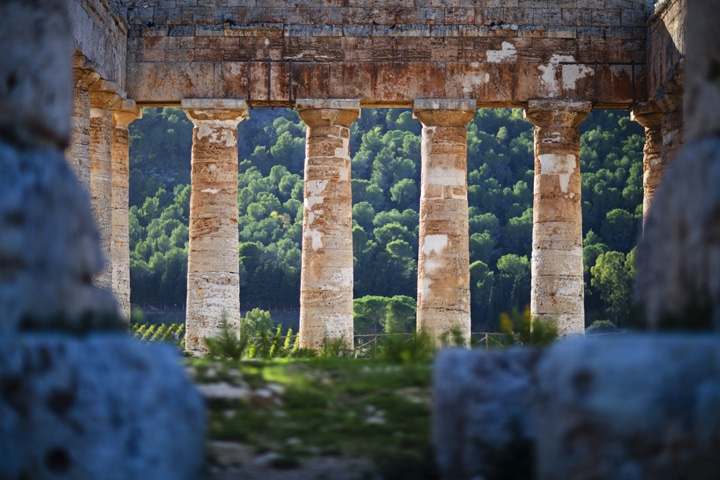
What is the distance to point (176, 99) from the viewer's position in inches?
1064

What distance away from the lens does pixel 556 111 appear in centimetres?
2705

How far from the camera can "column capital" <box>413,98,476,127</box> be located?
26719mm

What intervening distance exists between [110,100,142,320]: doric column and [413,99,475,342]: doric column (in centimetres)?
706

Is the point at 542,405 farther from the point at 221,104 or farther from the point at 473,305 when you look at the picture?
the point at 473,305

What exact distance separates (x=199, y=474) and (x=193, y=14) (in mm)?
20868

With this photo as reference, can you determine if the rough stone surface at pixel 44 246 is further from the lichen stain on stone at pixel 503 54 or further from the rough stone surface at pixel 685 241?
the lichen stain on stone at pixel 503 54

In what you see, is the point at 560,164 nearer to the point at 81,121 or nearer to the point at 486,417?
the point at 81,121

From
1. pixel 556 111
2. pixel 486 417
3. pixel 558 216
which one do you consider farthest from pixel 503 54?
pixel 486 417

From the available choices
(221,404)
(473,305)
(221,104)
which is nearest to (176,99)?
(221,104)

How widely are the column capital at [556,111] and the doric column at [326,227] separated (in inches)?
162

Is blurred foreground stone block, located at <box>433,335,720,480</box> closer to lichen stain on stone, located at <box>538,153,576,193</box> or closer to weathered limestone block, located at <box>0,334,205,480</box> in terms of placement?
weathered limestone block, located at <box>0,334,205,480</box>

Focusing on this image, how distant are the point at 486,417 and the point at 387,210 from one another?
8544 centimetres

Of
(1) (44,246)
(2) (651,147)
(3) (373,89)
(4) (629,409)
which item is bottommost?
(4) (629,409)

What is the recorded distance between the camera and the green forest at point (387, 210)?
7856 cm
